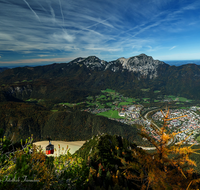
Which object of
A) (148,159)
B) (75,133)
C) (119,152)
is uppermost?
(148,159)

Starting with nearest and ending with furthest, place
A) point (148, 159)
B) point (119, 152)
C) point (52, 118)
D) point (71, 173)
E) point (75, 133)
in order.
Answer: point (148, 159) → point (71, 173) → point (119, 152) → point (75, 133) → point (52, 118)

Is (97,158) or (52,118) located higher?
(97,158)

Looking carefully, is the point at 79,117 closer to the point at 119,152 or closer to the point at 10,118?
the point at 10,118

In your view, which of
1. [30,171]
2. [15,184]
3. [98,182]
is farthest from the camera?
[98,182]

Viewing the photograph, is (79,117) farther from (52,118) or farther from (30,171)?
(30,171)

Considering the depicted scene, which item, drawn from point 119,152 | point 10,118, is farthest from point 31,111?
point 119,152

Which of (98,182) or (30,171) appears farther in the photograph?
(98,182)

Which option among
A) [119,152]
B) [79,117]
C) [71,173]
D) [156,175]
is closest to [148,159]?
[156,175]
